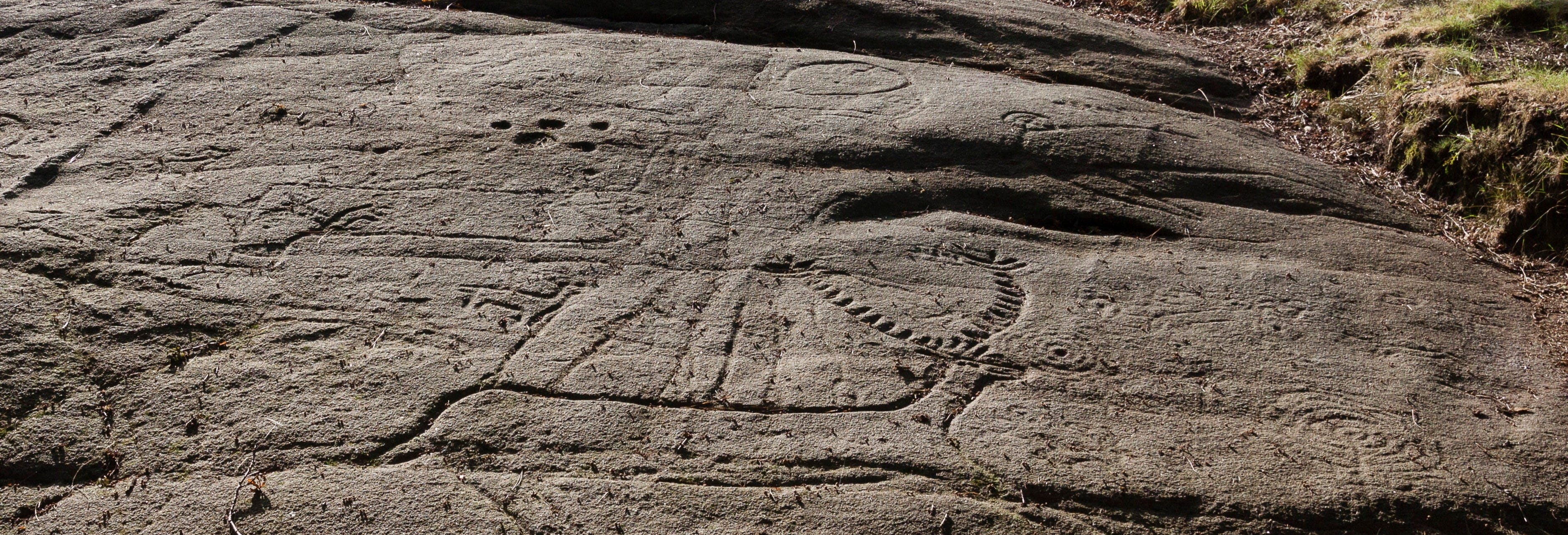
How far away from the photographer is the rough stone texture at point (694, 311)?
287cm

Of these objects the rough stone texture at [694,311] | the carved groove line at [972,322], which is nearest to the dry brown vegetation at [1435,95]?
the rough stone texture at [694,311]

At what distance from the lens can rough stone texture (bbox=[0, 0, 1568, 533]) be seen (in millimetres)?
2873

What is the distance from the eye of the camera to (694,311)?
358cm

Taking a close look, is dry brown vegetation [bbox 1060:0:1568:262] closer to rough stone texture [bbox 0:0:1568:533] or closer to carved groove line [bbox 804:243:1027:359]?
rough stone texture [bbox 0:0:1568:533]

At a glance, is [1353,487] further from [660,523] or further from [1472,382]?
[660,523]

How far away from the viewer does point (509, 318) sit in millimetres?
3479

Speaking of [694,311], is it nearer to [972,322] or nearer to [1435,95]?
[972,322]

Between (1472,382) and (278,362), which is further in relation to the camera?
(1472,382)

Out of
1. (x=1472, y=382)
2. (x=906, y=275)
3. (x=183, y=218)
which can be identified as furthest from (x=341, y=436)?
(x=1472, y=382)

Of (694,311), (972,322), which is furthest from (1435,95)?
(694,311)

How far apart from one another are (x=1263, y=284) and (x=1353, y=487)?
3.73ft

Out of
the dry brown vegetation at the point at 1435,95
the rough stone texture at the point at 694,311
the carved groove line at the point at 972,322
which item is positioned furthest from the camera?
the dry brown vegetation at the point at 1435,95

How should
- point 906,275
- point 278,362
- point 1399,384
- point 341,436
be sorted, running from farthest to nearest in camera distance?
point 906,275 < point 1399,384 < point 278,362 < point 341,436

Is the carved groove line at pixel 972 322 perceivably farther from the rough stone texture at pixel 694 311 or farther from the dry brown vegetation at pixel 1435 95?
the dry brown vegetation at pixel 1435 95
